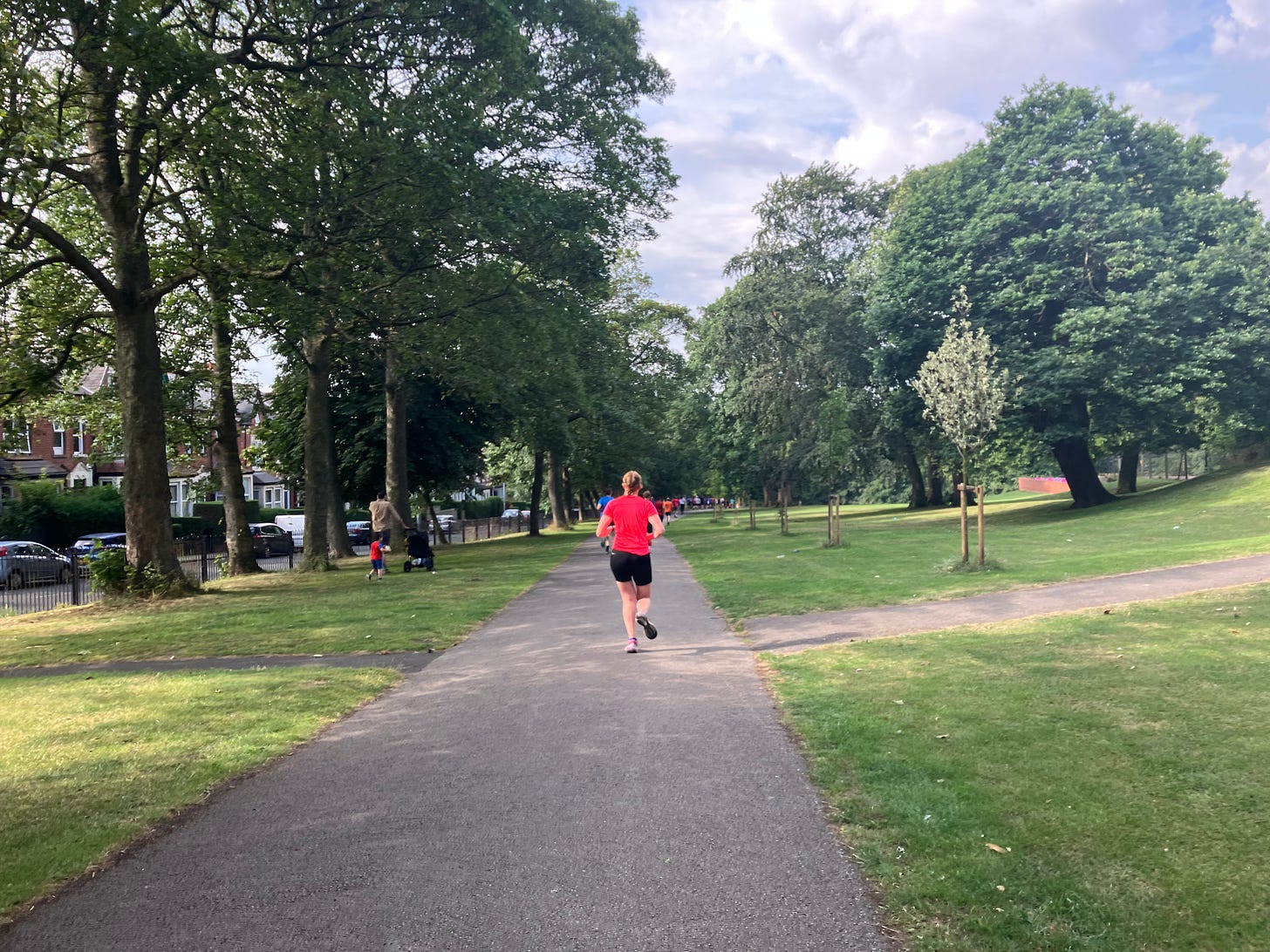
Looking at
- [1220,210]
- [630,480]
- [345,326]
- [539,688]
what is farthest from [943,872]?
[1220,210]

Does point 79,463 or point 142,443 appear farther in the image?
point 79,463

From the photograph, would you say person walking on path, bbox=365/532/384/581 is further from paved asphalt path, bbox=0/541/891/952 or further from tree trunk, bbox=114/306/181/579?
paved asphalt path, bbox=0/541/891/952

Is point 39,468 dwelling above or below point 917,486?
above

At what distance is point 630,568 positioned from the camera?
10.1 metres

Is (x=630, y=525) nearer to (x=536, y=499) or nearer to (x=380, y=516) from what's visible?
(x=380, y=516)

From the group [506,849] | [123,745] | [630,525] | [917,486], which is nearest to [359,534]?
[917,486]

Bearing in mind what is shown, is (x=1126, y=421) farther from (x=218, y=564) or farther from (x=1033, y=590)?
(x=218, y=564)

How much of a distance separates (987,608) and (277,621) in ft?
33.0

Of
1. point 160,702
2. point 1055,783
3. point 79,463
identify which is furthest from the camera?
point 79,463

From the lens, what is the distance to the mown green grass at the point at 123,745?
457 centimetres

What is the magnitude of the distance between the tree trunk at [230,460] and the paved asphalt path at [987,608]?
16.4 metres

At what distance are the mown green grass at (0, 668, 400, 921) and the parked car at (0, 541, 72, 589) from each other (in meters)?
19.5

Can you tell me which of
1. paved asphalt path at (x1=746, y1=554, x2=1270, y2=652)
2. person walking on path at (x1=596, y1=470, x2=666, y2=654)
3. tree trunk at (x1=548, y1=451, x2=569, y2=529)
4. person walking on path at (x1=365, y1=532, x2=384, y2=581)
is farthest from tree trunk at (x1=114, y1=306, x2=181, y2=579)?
tree trunk at (x1=548, y1=451, x2=569, y2=529)

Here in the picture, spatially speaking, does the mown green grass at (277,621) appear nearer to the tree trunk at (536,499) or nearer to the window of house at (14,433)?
the window of house at (14,433)
